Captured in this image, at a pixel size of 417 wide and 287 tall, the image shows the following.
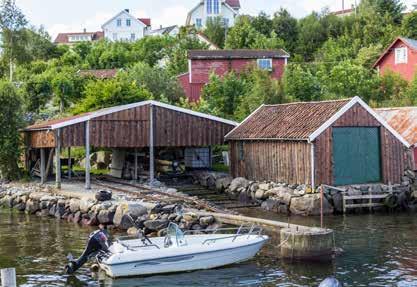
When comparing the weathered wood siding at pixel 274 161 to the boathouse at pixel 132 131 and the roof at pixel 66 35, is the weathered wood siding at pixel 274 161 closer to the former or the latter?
the boathouse at pixel 132 131

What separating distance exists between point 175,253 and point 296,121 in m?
15.3

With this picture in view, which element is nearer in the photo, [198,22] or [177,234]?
[177,234]

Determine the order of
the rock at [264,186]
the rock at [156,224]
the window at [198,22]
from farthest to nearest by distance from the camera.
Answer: the window at [198,22]
the rock at [264,186]
the rock at [156,224]

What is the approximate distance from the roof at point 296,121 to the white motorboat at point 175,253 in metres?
11.3

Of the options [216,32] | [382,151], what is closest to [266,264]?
[382,151]

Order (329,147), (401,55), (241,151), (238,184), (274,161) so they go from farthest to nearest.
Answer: (401,55)
(241,151)
(238,184)
(274,161)
(329,147)

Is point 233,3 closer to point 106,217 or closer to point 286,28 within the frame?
point 286,28

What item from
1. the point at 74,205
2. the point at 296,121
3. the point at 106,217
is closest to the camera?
the point at 106,217

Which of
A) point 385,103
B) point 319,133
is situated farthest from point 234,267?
point 385,103

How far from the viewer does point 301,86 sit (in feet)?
162

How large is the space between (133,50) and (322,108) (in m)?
46.2

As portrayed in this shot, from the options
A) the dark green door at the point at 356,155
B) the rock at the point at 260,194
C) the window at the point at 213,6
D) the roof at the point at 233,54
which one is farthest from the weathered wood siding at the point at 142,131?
the window at the point at 213,6

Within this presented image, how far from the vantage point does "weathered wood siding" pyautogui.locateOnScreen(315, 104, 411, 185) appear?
31.1 meters

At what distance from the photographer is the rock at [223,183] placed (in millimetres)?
35469
